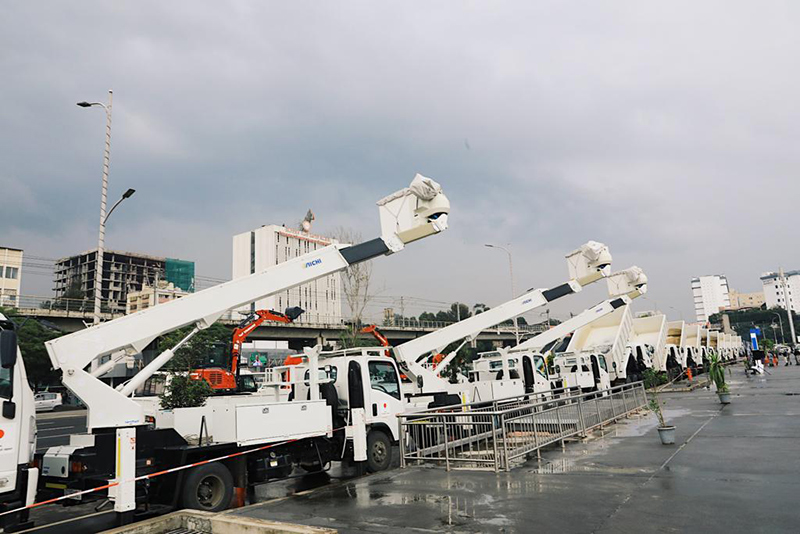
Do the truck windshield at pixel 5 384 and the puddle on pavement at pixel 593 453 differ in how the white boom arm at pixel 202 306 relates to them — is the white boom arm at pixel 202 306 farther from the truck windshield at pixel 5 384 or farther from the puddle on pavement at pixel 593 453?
the puddle on pavement at pixel 593 453

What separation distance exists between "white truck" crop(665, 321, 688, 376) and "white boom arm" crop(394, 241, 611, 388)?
18736 millimetres

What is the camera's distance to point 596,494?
7848 mm

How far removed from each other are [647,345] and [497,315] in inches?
765

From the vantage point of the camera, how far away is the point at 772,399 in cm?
2028

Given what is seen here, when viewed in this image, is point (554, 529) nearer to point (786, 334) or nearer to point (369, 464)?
point (369, 464)

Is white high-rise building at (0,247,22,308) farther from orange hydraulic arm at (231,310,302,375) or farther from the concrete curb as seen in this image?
the concrete curb

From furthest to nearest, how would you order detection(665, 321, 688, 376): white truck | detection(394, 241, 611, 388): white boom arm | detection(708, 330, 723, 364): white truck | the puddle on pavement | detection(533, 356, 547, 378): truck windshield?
detection(708, 330, 723, 364): white truck < detection(665, 321, 688, 376): white truck < detection(533, 356, 547, 378): truck windshield < detection(394, 241, 611, 388): white boom arm < the puddle on pavement

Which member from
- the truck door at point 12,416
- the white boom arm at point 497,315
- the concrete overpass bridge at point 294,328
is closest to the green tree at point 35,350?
the concrete overpass bridge at point 294,328

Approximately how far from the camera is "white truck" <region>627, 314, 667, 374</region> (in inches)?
1278

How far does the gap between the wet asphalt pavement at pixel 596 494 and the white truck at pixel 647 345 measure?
20.6m

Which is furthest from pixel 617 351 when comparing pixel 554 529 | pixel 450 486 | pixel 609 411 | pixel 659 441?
pixel 554 529

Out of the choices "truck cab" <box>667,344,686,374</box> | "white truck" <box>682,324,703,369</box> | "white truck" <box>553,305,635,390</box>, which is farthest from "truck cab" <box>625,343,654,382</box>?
"white truck" <box>682,324,703,369</box>

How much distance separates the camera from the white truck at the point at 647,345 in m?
32.5

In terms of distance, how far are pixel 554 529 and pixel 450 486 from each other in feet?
9.12
